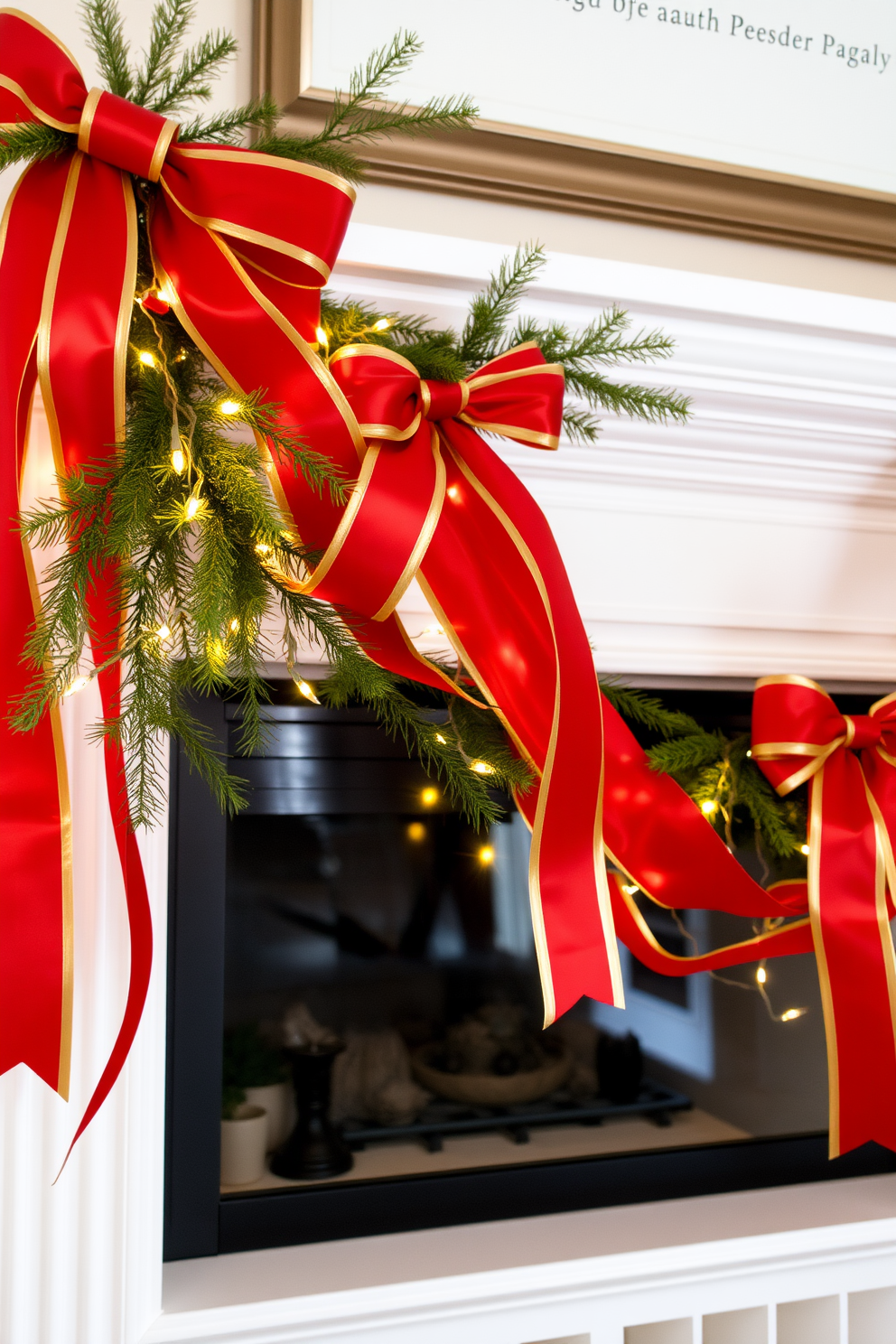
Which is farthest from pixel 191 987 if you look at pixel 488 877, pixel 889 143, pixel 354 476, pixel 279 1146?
pixel 889 143

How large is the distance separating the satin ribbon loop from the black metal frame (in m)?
0.48

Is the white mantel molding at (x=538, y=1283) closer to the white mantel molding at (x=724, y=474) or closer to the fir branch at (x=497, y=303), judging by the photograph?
the white mantel molding at (x=724, y=474)

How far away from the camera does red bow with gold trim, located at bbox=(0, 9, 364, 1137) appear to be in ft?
2.03

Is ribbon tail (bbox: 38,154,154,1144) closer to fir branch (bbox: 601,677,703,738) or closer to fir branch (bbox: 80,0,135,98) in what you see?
fir branch (bbox: 80,0,135,98)

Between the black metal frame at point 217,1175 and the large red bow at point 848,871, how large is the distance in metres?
0.34

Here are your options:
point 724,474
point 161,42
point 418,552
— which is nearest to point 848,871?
point 724,474

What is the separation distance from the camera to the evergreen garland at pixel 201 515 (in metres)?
0.59

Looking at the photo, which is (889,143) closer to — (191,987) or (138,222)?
(138,222)

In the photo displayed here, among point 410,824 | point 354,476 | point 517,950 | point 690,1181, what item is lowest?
point 690,1181

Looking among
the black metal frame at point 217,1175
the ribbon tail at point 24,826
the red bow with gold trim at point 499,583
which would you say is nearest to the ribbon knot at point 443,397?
the red bow with gold trim at point 499,583

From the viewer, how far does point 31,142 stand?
632 mm

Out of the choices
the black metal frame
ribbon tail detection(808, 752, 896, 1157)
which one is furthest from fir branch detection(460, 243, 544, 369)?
ribbon tail detection(808, 752, 896, 1157)

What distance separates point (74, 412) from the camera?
63cm

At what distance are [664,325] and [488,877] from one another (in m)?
0.63
